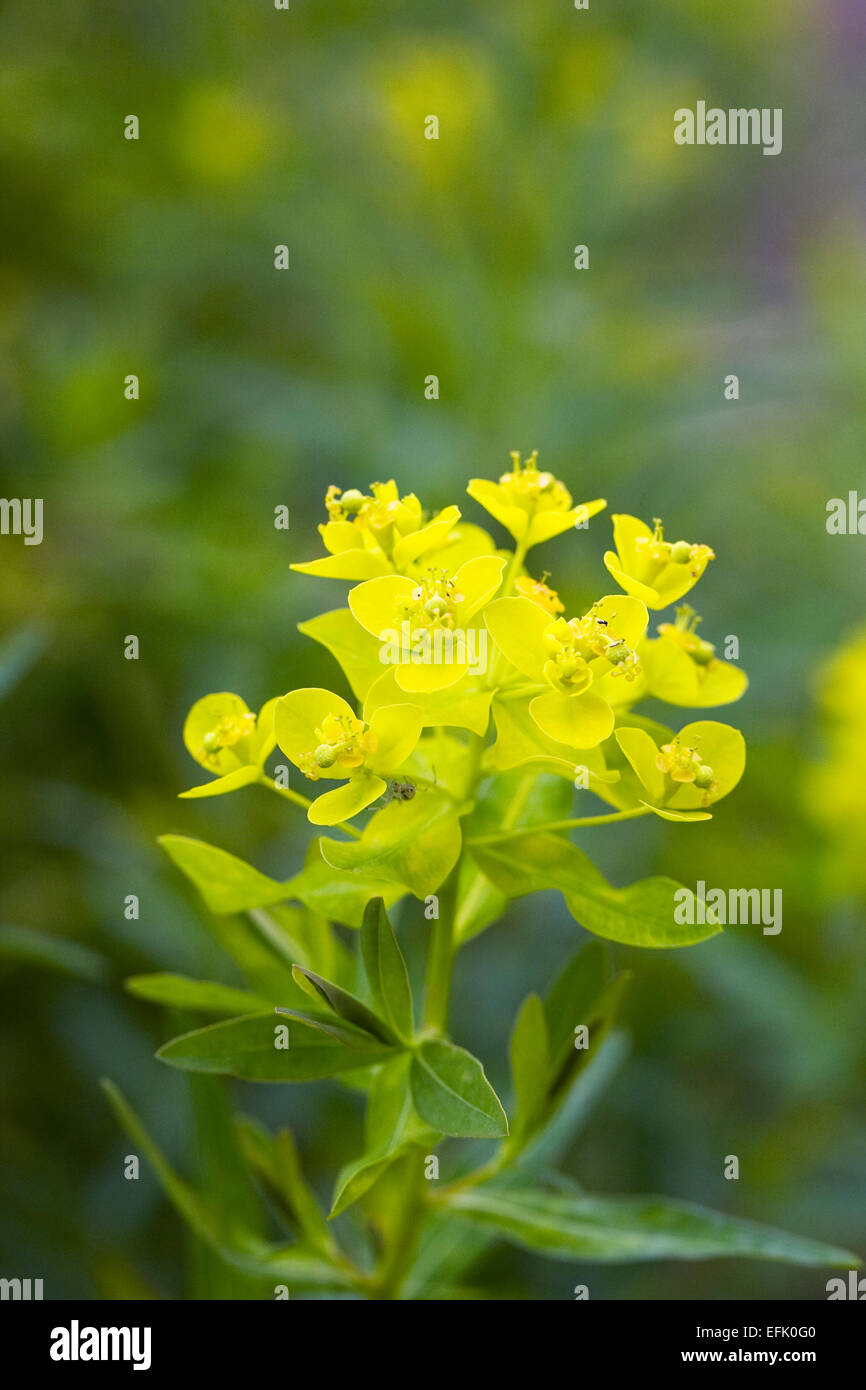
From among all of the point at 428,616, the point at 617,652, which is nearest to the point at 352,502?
the point at 428,616

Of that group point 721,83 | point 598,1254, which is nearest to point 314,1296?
point 598,1254

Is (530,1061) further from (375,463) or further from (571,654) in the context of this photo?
(375,463)

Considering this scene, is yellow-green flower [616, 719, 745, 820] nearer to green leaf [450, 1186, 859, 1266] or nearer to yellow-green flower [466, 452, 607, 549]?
yellow-green flower [466, 452, 607, 549]

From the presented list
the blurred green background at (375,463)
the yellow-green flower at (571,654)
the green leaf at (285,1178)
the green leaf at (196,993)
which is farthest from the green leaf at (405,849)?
the blurred green background at (375,463)

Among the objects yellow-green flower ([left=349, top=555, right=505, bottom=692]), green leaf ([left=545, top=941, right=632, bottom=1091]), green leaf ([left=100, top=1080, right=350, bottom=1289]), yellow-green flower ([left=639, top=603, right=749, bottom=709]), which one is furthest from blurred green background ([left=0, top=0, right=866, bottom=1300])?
yellow-green flower ([left=349, top=555, right=505, bottom=692])

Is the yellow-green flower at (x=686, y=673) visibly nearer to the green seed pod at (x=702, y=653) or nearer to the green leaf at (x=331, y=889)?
the green seed pod at (x=702, y=653)

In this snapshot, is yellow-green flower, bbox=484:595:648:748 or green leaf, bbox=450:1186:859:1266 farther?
green leaf, bbox=450:1186:859:1266
